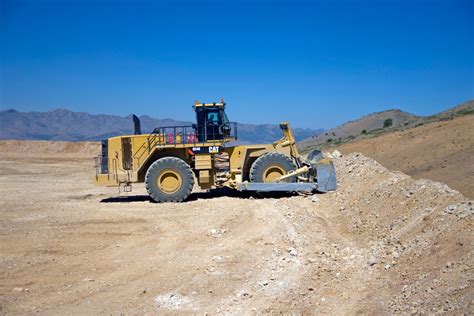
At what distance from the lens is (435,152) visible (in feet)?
65.0

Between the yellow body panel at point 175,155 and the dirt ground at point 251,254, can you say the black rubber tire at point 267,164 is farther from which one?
the dirt ground at point 251,254

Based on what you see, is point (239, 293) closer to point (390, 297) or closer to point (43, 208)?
point (390, 297)

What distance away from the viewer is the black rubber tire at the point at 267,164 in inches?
600

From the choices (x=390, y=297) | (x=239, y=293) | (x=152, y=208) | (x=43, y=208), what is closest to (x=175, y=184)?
(x=152, y=208)

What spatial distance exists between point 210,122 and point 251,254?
7054 millimetres

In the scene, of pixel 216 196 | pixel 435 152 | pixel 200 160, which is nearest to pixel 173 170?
pixel 200 160

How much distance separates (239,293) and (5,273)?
13.8 feet

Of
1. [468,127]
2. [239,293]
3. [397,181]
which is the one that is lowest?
[239,293]

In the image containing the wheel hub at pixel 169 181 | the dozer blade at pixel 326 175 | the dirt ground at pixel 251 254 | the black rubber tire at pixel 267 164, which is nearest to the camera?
the dirt ground at pixel 251 254

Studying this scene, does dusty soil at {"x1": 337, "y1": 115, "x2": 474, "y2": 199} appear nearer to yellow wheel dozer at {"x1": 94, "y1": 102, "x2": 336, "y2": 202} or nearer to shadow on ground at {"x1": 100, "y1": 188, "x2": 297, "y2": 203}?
yellow wheel dozer at {"x1": 94, "y1": 102, "x2": 336, "y2": 202}

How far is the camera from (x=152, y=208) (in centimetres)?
1472

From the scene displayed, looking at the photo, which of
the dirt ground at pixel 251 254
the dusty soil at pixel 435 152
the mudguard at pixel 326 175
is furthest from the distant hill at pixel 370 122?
the dirt ground at pixel 251 254

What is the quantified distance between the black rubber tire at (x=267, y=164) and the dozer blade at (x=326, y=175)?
30.9 inches

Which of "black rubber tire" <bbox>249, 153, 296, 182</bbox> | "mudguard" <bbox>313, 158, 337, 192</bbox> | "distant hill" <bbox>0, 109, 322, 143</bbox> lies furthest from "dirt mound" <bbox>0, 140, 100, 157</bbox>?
"distant hill" <bbox>0, 109, 322, 143</bbox>
